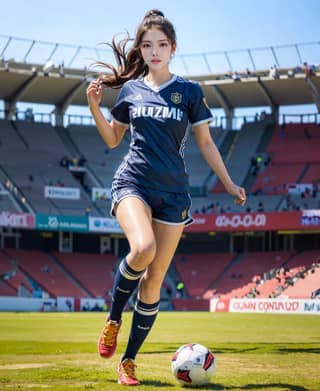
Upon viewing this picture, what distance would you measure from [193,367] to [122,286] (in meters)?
0.94

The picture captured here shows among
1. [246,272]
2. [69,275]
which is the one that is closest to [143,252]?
[69,275]

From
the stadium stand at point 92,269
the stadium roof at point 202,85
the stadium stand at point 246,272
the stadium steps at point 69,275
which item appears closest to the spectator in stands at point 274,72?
the stadium roof at point 202,85

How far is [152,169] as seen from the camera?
7547 mm

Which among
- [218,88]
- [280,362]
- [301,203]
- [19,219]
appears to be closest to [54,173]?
[19,219]

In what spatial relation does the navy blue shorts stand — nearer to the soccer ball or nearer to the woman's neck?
the woman's neck

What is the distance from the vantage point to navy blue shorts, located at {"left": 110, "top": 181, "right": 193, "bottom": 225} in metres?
7.53

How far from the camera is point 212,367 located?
300 inches

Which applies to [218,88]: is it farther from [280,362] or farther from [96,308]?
[280,362]

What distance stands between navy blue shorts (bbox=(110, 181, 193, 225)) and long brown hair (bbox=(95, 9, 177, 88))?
3.55 ft

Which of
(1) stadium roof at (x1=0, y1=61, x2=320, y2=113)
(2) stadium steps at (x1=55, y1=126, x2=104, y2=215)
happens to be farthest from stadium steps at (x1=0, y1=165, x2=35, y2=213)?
(1) stadium roof at (x1=0, y1=61, x2=320, y2=113)

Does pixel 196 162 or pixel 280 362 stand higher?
pixel 196 162

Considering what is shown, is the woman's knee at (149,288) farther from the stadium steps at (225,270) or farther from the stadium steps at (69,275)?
the stadium steps at (225,270)

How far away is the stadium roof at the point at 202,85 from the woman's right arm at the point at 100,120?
4737 cm

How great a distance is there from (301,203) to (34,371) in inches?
1910
